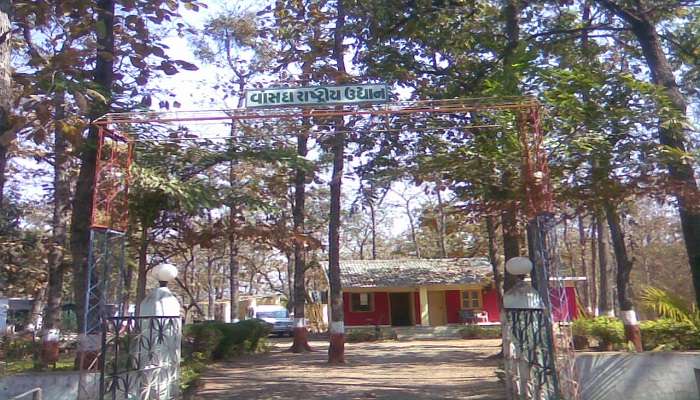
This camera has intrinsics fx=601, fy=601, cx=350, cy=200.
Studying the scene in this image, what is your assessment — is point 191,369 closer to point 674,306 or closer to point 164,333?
point 164,333

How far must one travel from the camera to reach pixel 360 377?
13.0 meters

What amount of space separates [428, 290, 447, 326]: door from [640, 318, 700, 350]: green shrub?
20.1m

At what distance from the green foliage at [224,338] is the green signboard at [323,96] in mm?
9396

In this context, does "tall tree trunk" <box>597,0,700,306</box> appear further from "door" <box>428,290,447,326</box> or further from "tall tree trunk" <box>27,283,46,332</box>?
"door" <box>428,290,447,326</box>

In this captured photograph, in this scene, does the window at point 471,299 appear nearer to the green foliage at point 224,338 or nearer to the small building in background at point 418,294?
the small building in background at point 418,294

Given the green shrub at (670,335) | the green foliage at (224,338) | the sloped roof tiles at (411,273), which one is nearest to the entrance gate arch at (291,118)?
the green shrub at (670,335)

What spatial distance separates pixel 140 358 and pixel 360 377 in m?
5.55

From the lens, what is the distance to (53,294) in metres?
16.4

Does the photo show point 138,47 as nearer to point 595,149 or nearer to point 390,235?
point 595,149

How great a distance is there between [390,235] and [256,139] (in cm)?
3846

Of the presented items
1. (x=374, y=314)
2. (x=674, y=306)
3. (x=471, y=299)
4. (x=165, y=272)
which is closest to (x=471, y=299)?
(x=471, y=299)

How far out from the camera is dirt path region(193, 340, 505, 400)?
1060 centimetres

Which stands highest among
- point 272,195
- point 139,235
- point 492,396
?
point 272,195

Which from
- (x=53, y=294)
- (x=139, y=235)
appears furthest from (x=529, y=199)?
(x=53, y=294)
